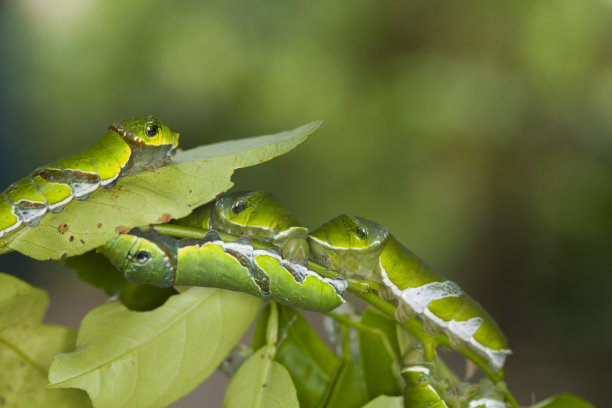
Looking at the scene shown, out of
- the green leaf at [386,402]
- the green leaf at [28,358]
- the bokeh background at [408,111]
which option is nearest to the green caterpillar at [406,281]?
the green leaf at [386,402]

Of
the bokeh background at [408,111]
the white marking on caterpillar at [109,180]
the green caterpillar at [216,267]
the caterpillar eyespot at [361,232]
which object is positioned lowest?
the bokeh background at [408,111]

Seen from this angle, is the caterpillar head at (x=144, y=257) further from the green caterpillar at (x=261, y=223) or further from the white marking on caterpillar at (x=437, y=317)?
the white marking on caterpillar at (x=437, y=317)

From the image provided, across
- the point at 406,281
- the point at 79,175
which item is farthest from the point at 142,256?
the point at 406,281

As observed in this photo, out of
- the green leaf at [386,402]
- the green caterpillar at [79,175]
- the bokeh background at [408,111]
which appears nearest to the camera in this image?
the green caterpillar at [79,175]

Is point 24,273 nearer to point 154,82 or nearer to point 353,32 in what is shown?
point 154,82

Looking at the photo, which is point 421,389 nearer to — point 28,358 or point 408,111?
point 28,358
